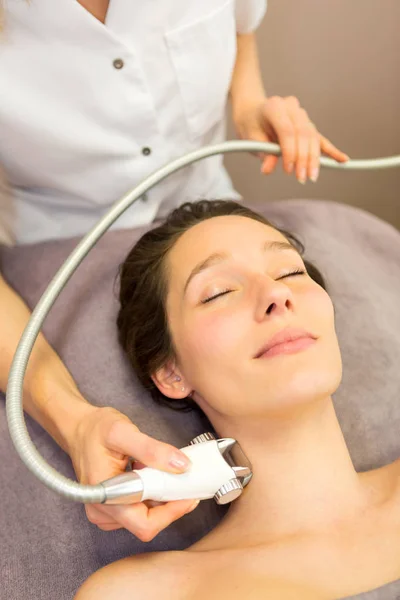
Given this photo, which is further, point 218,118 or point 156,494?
point 218,118

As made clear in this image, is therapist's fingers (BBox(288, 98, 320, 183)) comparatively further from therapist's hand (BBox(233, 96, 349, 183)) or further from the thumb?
the thumb

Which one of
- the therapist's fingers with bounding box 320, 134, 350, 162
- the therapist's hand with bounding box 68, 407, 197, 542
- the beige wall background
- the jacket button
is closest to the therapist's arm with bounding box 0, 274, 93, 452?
the therapist's hand with bounding box 68, 407, 197, 542

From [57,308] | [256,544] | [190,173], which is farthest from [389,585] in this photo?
[190,173]

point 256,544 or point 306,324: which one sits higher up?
point 306,324

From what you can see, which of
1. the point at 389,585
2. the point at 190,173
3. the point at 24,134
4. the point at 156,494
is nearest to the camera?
the point at 156,494

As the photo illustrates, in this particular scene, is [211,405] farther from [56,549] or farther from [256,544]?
[56,549]

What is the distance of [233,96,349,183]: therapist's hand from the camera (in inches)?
47.1

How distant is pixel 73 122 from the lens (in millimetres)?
1133

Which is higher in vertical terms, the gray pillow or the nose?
the nose

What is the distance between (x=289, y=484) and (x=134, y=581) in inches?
10.1

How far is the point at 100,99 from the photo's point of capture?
3.71 ft

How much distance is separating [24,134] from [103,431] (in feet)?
1.88

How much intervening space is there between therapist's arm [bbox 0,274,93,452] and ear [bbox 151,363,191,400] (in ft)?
0.45

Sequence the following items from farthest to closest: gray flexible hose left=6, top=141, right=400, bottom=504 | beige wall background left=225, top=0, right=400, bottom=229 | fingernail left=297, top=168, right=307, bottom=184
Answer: beige wall background left=225, top=0, right=400, bottom=229
fingernail left=297, top=168, right=307, bottom=184
gray flexible hose left=6, top=141, right=400, bottom=504
